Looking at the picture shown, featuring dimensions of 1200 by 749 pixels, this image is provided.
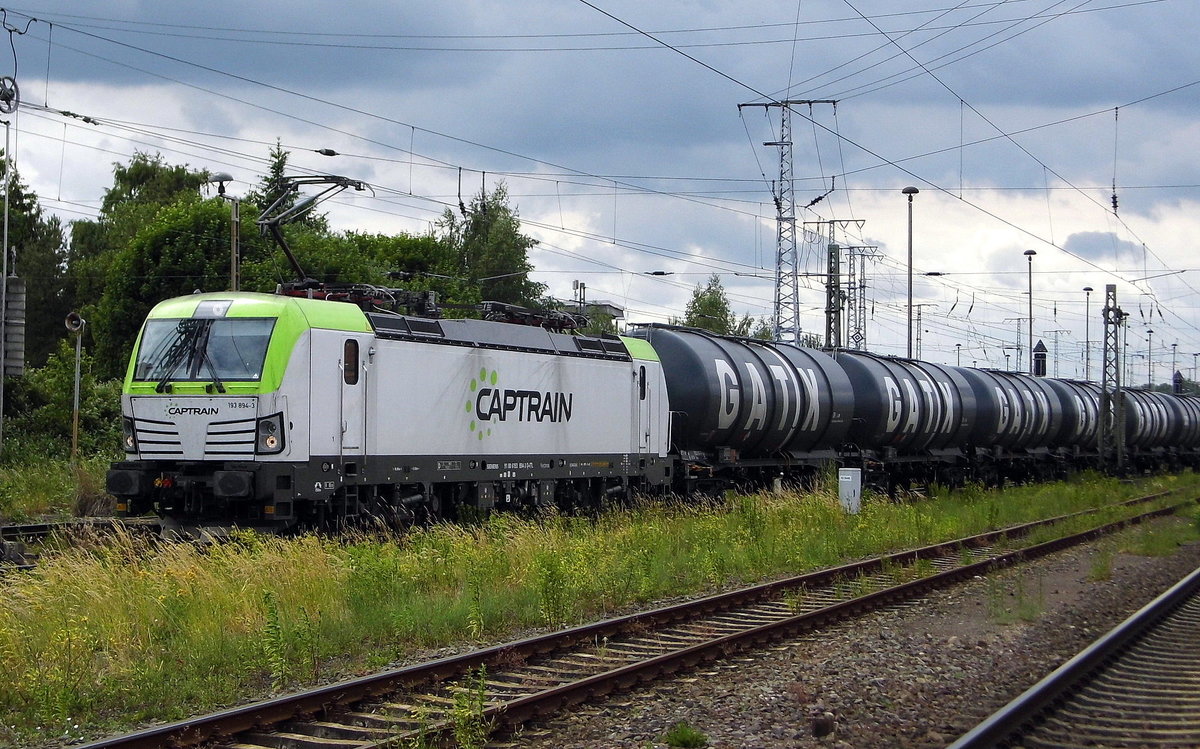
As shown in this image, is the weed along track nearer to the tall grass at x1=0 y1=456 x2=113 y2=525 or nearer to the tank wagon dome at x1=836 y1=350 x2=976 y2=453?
the tank wagon dome at x1=836 y1=350 x2=976 y2=453

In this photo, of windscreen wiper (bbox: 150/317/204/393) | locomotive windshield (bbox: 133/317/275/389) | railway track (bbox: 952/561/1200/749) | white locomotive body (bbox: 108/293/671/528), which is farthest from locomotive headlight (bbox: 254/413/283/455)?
railway track (bbox: 952/561/1200/749)

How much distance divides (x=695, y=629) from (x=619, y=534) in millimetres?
5490

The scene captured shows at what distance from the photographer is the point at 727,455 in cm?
2339

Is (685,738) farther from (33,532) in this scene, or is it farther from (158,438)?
(33,532)

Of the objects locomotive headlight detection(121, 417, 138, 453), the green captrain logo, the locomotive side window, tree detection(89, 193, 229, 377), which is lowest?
locomotive headlight detection(121, 417, 138, 453)

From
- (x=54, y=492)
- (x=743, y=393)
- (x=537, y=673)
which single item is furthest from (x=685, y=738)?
(x=54, y=492)

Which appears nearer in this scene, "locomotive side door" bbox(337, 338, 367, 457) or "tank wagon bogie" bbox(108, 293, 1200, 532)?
"tank wagon bogie" bbox(108, 293, 1200, 532)

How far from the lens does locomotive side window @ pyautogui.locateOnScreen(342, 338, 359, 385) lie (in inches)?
600

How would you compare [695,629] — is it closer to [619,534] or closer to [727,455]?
[619,534]

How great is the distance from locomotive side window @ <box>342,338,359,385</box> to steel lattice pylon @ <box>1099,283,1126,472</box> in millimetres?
31758

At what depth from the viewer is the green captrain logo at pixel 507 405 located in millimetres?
17562

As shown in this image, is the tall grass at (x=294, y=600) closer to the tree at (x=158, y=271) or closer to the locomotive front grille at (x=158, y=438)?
the locomotive front grille at (x=158, y=438)

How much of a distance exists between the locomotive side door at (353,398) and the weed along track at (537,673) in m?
5.34

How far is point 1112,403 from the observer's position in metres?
44.0
